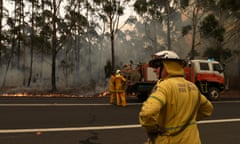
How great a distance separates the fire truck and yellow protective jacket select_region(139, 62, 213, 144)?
1256 cm

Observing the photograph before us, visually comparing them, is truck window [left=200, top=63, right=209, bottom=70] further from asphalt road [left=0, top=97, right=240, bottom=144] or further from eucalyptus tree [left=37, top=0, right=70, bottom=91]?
eucalyptus tree [left=37, top=0, right=70, bottom=91]

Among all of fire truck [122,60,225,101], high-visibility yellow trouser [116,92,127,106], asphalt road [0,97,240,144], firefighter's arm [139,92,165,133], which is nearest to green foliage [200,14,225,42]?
fire truck [122,60,225,101]

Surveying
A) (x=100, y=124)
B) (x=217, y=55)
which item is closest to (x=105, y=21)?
(x=217, y=55)

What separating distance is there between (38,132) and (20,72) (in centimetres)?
4928

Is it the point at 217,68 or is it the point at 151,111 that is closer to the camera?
the point at 151,111

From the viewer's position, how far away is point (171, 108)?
2.62 metres

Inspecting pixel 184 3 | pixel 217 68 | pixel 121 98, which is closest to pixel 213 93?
pixel 217 68

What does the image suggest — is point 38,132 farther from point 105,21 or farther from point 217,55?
point 105,21

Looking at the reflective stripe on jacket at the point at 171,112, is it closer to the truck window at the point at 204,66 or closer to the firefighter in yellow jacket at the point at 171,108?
the firefighter in yellow jacket at the point at 171,108

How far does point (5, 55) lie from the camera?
45.9 meters

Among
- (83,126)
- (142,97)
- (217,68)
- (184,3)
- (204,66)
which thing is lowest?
(83,126)

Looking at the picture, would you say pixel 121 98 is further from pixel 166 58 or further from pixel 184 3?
pixel 184 3

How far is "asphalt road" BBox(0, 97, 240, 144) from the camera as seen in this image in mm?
7078

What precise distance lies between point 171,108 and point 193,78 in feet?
48.0
